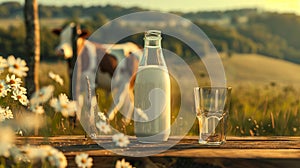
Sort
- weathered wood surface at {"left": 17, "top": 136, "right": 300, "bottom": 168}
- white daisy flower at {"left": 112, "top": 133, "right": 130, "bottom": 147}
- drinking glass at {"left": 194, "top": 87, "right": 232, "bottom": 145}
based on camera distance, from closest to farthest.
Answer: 1. white daisy flower at {"left": 112, "top": 133, "right": 130, "bottom": 147}
2. weathered wood surface at {"left": 17, "top": 136, "right": 300, "bottom": 168}
3. drinking glass at {"left": 194, "top": 87, "right": 232, "bottom": 145}

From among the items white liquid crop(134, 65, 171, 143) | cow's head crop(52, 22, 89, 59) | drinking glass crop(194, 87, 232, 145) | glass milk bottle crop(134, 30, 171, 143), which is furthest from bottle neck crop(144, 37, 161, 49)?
cow's head crop(52, 22, 89, 59)

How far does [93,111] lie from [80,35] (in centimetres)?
612

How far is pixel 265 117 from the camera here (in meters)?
6.62

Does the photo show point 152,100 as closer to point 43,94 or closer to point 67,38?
point 43,94

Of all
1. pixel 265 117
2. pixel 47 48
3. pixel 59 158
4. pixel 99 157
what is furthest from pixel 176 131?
pixel 47 48

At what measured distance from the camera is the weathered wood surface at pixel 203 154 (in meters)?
2.91

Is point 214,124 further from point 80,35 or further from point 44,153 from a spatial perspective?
point 80,35

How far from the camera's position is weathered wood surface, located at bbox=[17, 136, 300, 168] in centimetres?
291

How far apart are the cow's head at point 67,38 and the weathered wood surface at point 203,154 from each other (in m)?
5.69

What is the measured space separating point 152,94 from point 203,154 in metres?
0.45

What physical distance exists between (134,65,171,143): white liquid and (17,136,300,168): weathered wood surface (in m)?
0.10

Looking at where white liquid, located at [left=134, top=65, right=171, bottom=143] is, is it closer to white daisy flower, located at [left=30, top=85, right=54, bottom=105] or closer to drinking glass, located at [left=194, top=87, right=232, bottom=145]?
drinking glass, located at [left=194, top=87, right=232, bottom=145]

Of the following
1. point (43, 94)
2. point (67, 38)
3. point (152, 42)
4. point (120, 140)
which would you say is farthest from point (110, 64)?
point (43, 94)

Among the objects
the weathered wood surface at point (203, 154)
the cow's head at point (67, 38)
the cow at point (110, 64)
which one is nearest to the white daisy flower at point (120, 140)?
the weathered wood surface at point (203, 154)
